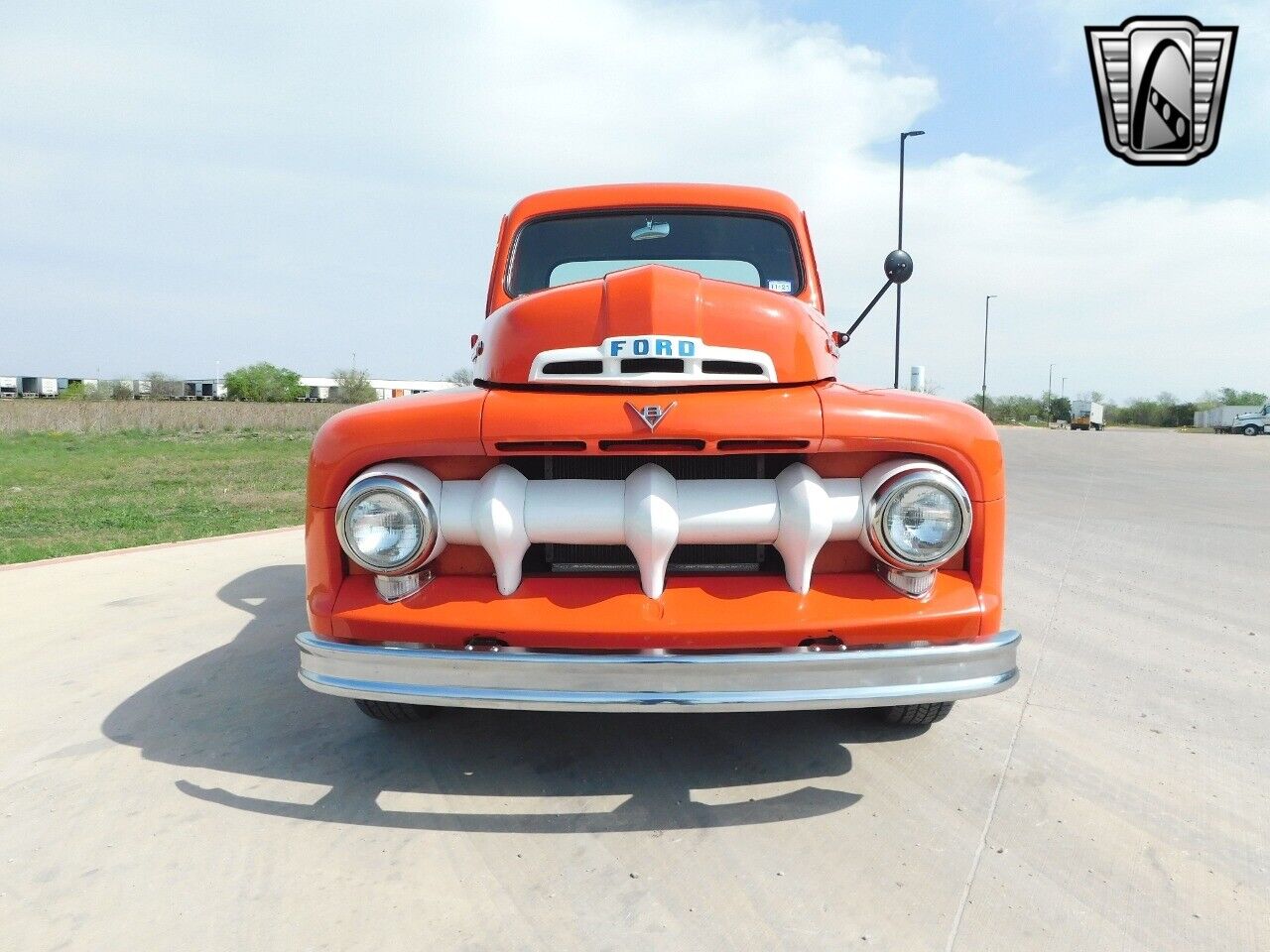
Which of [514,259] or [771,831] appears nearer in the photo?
[771,831]

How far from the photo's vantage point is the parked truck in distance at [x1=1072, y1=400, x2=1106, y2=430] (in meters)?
49.8

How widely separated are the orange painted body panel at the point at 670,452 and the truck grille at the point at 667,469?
0.10 m

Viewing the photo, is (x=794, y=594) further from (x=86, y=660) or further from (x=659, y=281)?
(x=86, y=660)

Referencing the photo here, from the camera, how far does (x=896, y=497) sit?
6.39 feet

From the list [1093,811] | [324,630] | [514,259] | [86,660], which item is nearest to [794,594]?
[1093,811]

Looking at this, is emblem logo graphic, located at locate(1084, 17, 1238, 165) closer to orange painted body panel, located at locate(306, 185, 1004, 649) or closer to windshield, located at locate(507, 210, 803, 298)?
windshield, located at locate(507, 210, 803, 298)

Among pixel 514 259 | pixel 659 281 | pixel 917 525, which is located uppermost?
pixel 514 259

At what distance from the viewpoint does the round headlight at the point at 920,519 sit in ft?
6.36

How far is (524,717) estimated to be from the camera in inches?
105

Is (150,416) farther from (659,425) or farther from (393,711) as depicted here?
(659,425)

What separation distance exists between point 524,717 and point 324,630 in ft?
2.90

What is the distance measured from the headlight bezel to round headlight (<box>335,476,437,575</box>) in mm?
1148

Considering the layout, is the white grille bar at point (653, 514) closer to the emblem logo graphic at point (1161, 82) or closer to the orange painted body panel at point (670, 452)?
the orange painted body panel at point (670, 452)

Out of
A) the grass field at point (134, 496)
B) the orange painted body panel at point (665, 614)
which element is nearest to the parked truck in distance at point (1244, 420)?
the grass field at point (134, 496)
